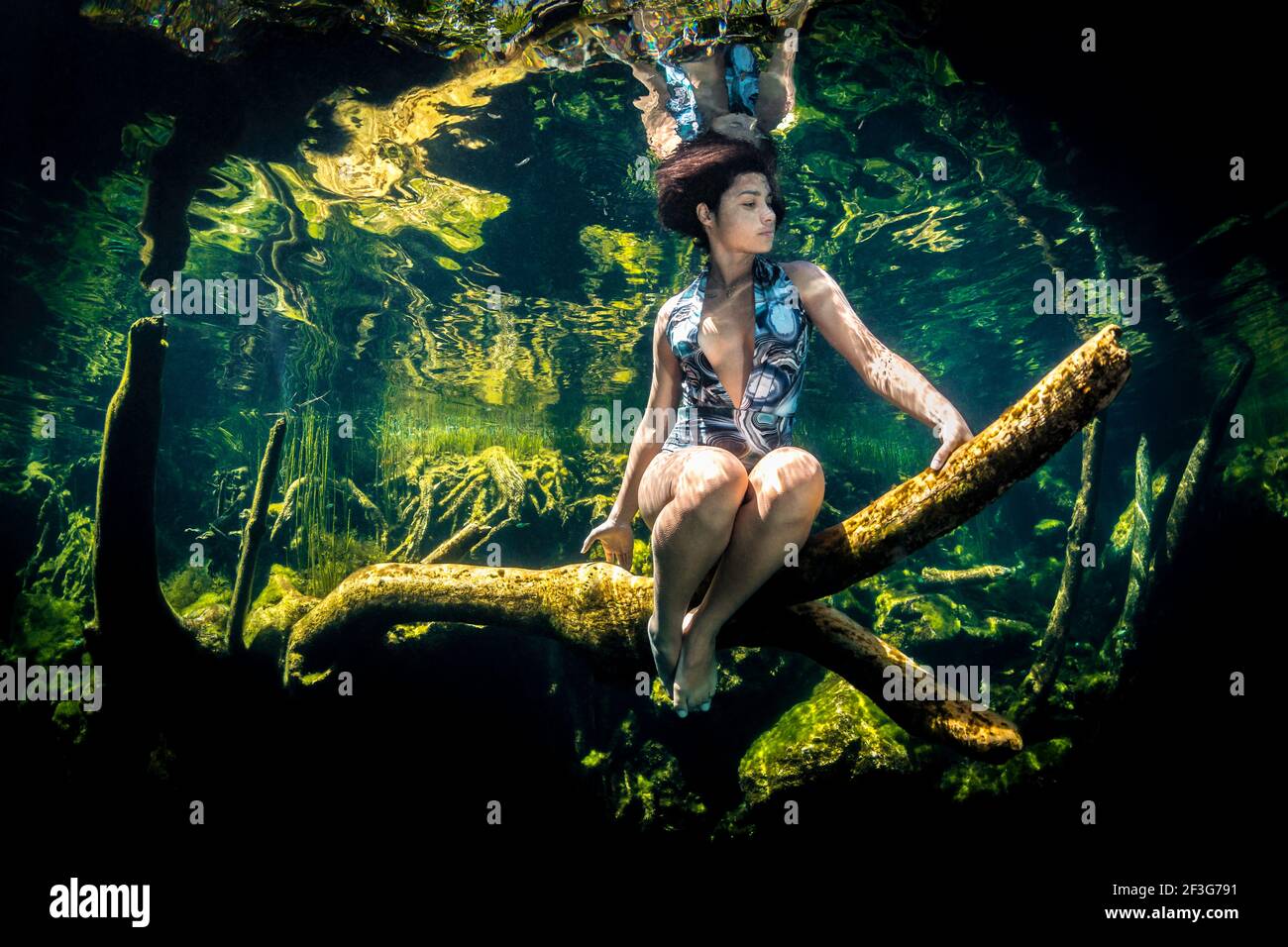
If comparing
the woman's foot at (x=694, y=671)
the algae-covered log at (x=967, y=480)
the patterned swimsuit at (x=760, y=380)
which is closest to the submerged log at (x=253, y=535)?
the patterned swimsuit at (x=760, y=380)

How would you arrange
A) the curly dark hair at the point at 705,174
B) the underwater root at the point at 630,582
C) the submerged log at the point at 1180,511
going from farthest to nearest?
the submerged log at the point at 1180,511
the curly dark hair at the point at 705,174
the underwater root at the point at 630,582

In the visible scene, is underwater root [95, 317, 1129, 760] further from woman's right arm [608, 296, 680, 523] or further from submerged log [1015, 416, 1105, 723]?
submerged log [1015, 416, 1105, 723]

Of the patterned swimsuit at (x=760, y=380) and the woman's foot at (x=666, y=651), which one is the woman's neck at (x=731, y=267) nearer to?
the patterned swimsuit at (x=760, y=380)

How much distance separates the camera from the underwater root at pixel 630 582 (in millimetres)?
2648

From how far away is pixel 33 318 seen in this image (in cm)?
1461

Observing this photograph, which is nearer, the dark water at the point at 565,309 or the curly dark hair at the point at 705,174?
the curly dark hair at the point at 705,174

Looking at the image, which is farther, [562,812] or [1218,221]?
[1218,221]

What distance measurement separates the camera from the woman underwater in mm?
2936

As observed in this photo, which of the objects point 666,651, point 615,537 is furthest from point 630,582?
point 666,651

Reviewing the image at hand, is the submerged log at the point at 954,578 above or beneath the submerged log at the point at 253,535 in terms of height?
beneath

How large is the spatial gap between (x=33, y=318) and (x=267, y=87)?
40.1 feet

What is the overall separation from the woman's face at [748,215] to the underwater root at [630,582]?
1669 millimetres
